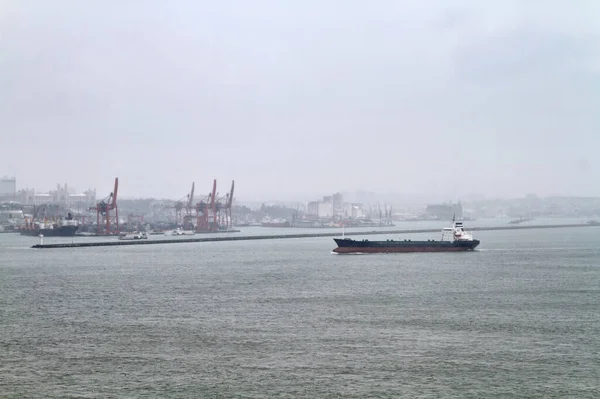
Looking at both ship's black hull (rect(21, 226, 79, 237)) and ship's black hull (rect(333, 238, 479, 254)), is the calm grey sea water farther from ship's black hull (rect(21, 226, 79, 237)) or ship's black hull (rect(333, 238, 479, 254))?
ship's black hull (rect(21, 226, 79, 237))

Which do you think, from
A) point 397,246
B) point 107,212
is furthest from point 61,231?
point 397,246

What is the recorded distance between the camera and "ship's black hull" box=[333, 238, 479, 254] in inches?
2709

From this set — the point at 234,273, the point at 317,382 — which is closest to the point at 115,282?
the point at 234,273

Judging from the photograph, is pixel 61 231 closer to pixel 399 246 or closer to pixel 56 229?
pixel 56 229

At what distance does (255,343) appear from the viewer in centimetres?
2312

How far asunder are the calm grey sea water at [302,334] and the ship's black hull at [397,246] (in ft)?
74.3

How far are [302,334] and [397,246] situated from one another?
45.9 m

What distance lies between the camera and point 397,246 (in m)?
69.4

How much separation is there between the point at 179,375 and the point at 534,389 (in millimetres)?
8869

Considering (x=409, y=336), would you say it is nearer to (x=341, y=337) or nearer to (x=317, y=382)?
(x=341, y=337)

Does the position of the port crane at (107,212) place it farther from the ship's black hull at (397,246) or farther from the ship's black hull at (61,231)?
the ship's black hull at (397,246)

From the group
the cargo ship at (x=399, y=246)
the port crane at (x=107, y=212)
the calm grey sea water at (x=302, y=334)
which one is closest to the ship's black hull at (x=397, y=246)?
the cargo ship at (x=399, y=246)

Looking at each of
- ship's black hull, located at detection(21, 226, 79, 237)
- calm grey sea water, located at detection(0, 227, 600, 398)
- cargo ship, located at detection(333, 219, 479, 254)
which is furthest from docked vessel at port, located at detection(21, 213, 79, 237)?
calm grey sea water, located at detection(0, 227, 600, 398)

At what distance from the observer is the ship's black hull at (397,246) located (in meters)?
68.8
